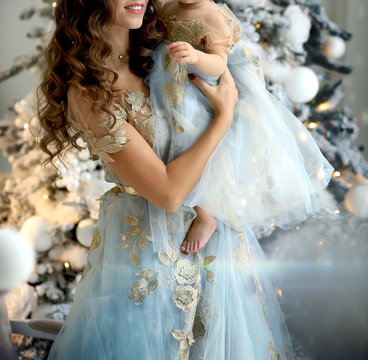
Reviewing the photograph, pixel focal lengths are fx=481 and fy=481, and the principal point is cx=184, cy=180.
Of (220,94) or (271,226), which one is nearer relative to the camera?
(220,94)

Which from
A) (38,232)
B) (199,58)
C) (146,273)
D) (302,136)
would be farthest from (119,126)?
(38,232)

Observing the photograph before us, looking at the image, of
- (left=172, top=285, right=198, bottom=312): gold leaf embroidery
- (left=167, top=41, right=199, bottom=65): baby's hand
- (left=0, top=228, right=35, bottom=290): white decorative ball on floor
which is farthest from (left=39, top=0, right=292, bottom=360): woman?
(left=0, top=228, right=35, bottom=290): white decorative ball on floor

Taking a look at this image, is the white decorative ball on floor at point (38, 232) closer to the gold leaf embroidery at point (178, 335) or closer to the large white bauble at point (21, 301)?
the large white bauble at point (21, 301)

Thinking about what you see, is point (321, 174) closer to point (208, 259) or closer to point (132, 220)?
point (208, 259)

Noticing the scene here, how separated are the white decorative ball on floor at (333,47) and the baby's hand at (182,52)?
1405 mm

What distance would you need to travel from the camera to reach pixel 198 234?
1.20 meters

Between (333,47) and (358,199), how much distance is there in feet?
2.38

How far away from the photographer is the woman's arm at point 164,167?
1.11m

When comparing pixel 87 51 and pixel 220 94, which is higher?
pixel 87 51

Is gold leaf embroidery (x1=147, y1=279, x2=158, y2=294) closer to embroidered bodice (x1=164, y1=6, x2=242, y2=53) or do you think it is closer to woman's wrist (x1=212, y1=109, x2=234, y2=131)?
woman's wrist (x1=212, y1=109, x2=234, y2=131)

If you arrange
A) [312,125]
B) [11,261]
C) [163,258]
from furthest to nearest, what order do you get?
1. [312,125]
2. [163,258]
3. [11,261]

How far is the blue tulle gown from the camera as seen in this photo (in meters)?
1.15

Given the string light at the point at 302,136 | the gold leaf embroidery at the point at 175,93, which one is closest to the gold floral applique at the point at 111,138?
the gold leaf embroidery at the point at 175,93

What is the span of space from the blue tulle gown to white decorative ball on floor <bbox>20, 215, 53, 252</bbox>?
3.54 feet
